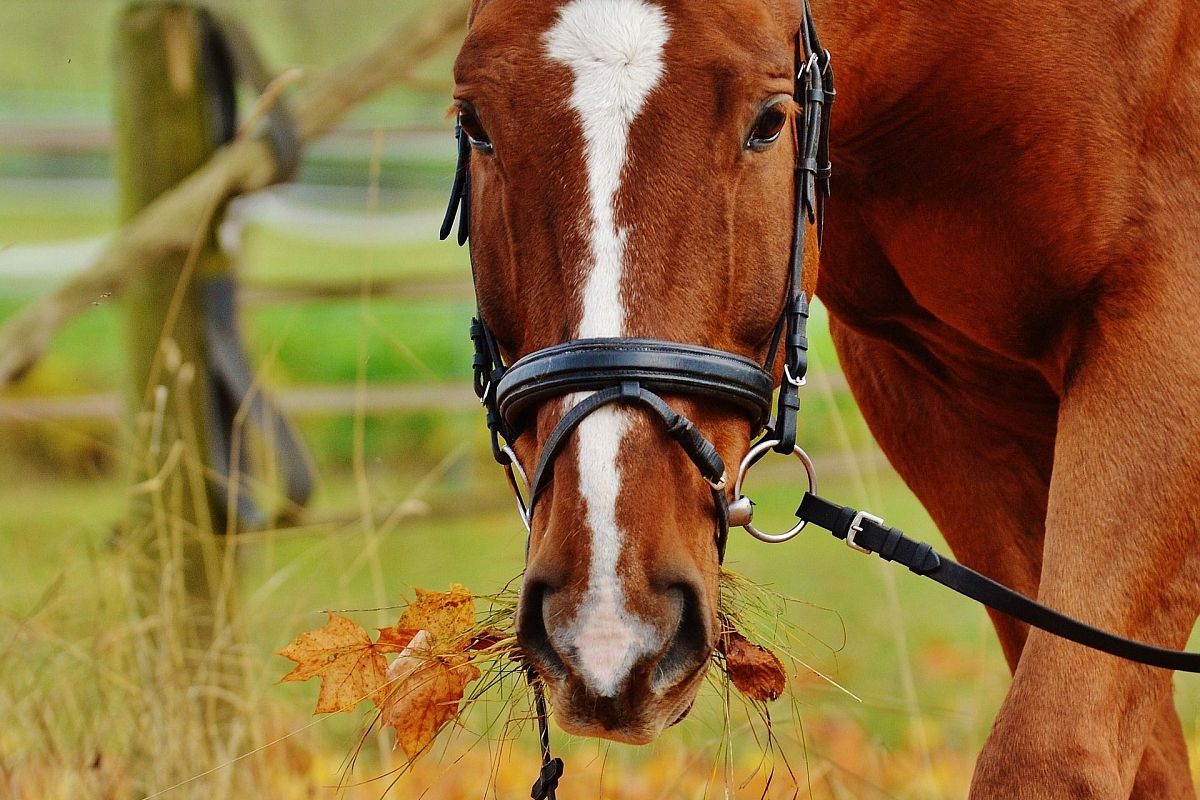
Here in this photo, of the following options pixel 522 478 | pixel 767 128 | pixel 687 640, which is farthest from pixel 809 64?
pixel 687 640

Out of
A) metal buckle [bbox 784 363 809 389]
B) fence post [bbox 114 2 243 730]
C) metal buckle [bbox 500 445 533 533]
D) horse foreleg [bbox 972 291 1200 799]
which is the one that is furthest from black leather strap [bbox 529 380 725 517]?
fence post [bbox 114 2 243 730]

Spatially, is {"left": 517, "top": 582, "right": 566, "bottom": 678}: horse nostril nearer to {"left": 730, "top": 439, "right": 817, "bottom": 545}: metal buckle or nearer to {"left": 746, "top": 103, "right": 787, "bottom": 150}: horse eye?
{"left": 730, "top": 439, "right": 817, "bottom": 545}: metal buckle

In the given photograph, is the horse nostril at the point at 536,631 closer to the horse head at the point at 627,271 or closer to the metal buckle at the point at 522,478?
the horse head at the point at 627,271

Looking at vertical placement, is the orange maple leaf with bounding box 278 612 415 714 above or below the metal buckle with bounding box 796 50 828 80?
below

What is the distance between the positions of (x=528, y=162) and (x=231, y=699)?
5.86 ft

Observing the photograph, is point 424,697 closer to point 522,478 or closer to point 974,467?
point 522,478

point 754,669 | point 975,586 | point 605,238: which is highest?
point 605,238

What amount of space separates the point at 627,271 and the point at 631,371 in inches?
5.0

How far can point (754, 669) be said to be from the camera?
1939 millimetres

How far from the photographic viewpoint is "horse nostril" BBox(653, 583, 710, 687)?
1564 millimetres

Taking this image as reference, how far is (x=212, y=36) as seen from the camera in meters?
3.96

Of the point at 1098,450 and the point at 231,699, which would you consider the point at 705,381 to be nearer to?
the point at 1098,450

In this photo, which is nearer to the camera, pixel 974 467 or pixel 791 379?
pixel 791 379

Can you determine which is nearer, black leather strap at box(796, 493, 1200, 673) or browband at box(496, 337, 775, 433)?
browband at box(496, 337, 775, 433)
